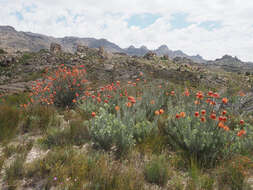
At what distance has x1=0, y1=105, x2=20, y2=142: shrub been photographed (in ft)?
10.5

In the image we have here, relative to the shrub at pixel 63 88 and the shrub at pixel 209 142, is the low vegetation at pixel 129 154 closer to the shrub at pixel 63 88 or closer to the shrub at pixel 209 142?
the shrub at pixel 209 142

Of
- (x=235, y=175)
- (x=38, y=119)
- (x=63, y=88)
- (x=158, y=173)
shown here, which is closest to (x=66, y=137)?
(x=38, y=119)

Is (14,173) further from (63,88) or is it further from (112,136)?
(63,88)

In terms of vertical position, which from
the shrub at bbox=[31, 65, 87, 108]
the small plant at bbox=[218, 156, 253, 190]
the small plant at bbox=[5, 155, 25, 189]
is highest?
the shrub at bbox=[31, 65, 87, 108]

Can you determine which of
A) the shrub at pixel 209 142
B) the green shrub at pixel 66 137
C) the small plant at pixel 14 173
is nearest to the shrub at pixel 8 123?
the green shrub at pixel 66 137

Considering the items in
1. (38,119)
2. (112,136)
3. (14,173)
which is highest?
(112,136)

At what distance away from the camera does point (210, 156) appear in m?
2.52

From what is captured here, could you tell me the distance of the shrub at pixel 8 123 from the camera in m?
3.19

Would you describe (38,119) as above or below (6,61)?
below

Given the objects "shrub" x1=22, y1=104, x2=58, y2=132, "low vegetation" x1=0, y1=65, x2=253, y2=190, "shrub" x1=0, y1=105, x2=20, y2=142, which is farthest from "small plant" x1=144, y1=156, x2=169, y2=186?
"shrub" x1=0, y1=105, x2=20, y2=142

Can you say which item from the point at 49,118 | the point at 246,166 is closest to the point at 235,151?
the point at 246,166

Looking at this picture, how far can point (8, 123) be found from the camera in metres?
3.54

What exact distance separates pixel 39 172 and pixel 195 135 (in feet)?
7.60

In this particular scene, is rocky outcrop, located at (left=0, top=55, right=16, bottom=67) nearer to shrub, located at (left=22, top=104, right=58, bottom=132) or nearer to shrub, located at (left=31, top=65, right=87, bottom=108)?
shrub, located at (left=31, top=65, right=87, bottom=108)
